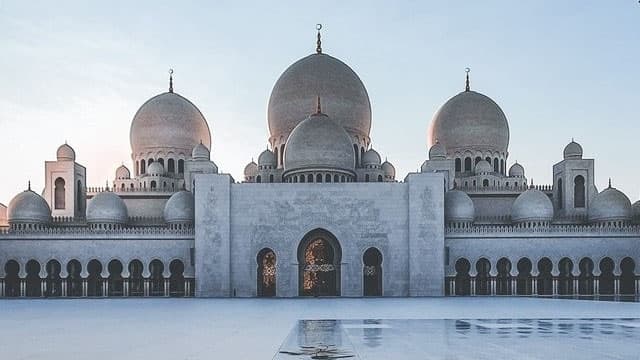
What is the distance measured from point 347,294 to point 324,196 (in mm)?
3733

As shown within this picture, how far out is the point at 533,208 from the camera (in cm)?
2720

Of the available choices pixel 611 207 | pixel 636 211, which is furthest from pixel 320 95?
pixel 636 211

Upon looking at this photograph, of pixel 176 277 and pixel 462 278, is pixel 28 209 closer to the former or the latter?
pixel 176 277

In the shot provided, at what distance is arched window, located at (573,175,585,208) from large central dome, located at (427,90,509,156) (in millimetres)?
4191

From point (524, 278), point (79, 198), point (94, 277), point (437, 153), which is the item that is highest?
point (437, 153)

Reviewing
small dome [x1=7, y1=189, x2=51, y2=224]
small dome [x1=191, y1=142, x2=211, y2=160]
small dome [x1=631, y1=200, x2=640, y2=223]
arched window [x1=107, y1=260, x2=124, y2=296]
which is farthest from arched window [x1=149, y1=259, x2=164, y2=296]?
small dome [x1=631, y1=200, x2=640, y2=223]

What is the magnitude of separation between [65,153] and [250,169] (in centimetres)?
865

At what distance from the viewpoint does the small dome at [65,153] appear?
31.5 metres

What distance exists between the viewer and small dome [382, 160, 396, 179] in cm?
3168

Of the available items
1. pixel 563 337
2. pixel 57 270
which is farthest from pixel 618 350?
pixel 57 270

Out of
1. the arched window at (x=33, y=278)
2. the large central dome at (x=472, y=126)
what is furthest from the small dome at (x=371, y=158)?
the arched window at (x=33, y=278)

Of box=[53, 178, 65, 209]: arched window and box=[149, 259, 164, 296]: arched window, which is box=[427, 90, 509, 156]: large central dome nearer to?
box=[149, 259, 164, 296]: arched window

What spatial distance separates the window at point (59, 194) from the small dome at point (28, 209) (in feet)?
8.62

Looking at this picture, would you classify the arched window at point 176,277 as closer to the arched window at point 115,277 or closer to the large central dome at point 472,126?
the arched window at point 115,277
